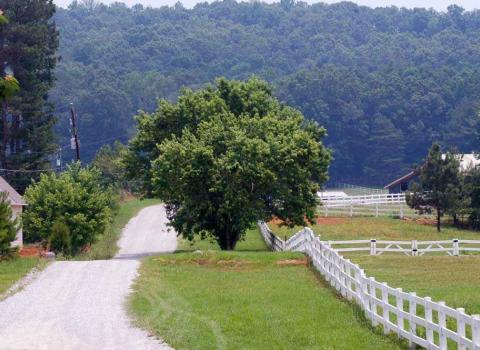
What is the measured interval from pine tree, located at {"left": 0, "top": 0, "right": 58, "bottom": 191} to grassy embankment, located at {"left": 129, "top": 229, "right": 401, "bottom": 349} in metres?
37.9

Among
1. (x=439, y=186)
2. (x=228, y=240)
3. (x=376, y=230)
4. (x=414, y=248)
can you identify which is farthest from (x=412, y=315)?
(x=439, y=186)

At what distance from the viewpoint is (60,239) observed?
144 feet

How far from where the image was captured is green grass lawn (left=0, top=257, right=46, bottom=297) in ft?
97.8

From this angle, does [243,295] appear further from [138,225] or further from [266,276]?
[138,225]

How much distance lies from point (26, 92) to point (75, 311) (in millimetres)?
50739

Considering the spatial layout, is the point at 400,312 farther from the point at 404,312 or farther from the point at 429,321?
the point at 429,321

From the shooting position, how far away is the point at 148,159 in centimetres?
5150

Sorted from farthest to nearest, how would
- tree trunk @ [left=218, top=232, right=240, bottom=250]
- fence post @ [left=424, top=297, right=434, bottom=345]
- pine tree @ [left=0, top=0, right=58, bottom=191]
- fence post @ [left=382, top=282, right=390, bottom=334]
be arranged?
1. pine tree @ [left=0, top=0, right=58, bottom=191]
2. tree trunk @ [left=218, top=232, right=240, bottom=250]
3. fence post @ [left=382, top=282, right=390, bottom=334]
4. fence post @ [left=424, top=297, right=434, bottom=345]

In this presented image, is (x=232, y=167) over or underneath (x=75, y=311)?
A: over

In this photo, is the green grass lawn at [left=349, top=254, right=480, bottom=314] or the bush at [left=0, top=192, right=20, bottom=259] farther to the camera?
the bush at [left=0, top=192, right=20, bottom=259]

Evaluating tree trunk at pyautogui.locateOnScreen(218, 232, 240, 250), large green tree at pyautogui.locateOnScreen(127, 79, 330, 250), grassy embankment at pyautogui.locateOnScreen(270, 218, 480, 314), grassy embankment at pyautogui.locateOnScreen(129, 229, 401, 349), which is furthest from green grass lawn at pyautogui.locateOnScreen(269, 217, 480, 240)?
grassy embankment at pyautogui.locateOnScreen(129, 229, 401, 349)

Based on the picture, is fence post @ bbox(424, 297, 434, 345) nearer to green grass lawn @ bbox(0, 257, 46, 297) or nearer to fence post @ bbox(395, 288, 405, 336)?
fence post @ bbox(395, 288, 405, 336)

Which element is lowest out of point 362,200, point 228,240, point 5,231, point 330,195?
point 228,240

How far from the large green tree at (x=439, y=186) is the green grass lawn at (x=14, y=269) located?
3046cm
